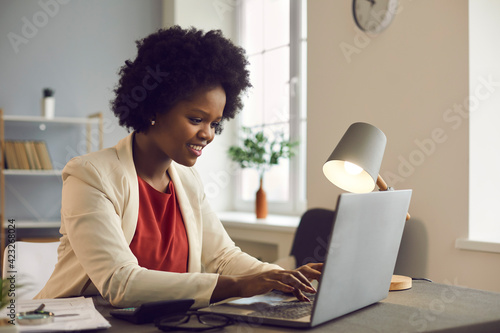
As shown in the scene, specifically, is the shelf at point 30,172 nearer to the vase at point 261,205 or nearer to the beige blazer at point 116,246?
the vase at point 261,205

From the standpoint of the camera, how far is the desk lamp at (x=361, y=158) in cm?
126

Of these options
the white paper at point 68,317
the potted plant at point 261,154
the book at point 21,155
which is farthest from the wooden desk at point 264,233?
the white paper at point 68,317

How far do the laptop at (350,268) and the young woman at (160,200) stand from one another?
7cm

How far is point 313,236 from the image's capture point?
2594mm

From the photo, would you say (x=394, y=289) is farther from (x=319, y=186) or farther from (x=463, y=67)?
(x=319, y=186)

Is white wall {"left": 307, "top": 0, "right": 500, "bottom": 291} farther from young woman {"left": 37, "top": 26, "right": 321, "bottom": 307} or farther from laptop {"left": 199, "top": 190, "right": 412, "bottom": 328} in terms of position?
laptop {"left": 199, "top": 190, "right": 412, "bottom": 328}

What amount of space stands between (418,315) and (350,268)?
0.20 m

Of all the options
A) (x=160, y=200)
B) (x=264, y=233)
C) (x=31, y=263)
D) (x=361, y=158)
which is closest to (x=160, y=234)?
(x=160, y=200)

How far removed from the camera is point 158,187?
157 centimetres

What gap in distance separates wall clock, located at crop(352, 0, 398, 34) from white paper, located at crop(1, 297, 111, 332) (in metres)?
1.96

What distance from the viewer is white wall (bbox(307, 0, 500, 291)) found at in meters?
2.15

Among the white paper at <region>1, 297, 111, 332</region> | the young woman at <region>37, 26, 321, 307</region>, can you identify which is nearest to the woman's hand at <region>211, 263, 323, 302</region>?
the young woman at <region>37, 26, 321, 307</region>

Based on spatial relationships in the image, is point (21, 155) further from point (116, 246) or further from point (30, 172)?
point (116, 246)

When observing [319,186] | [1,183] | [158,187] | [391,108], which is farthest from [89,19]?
[158,187]
